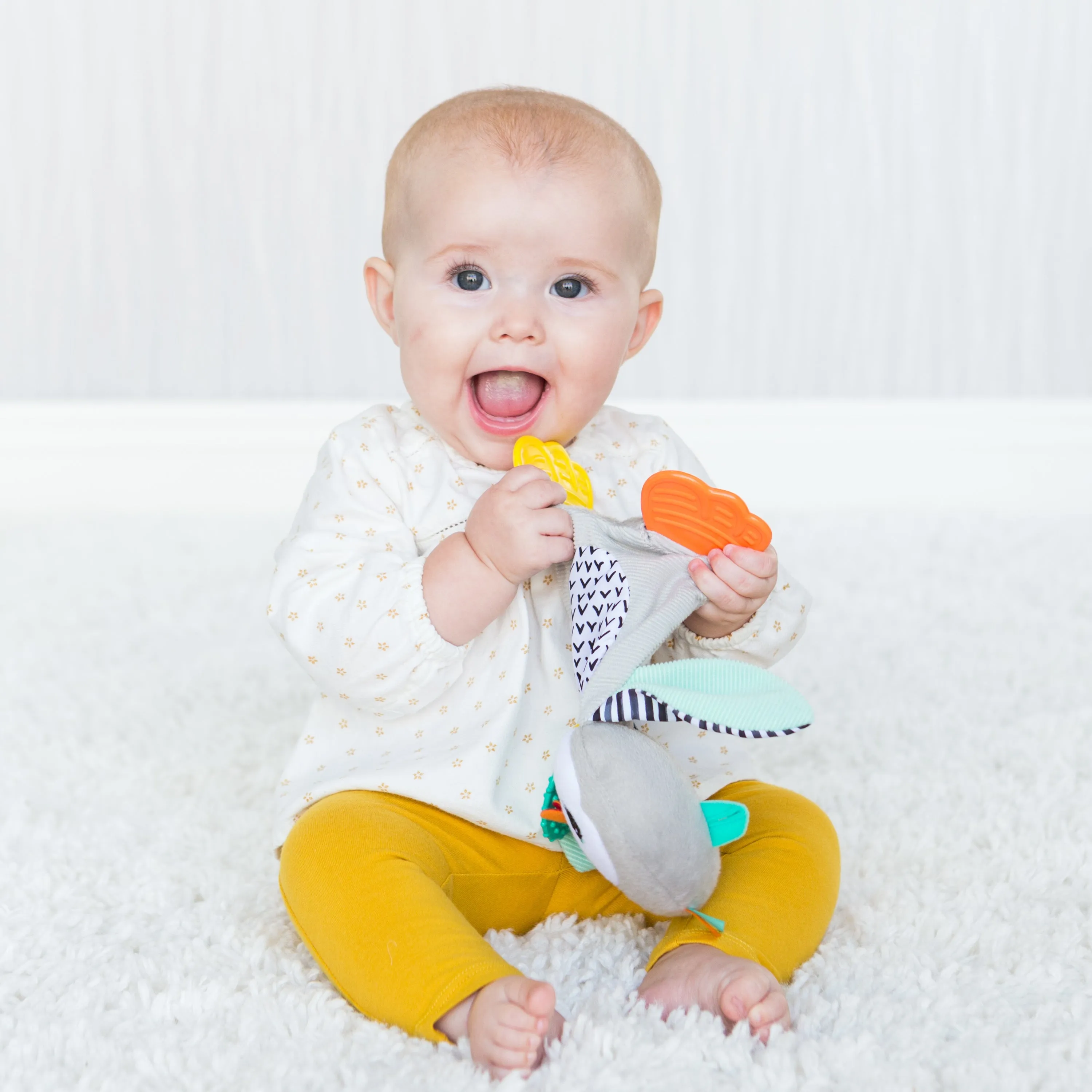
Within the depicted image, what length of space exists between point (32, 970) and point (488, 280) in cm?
51

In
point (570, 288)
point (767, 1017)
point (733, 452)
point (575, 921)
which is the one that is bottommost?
point (733, 452)

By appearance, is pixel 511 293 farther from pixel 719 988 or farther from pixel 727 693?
pixel 719 988

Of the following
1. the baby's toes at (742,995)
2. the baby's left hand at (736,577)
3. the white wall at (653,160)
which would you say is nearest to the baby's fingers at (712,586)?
the baby's left hand at (736,577)

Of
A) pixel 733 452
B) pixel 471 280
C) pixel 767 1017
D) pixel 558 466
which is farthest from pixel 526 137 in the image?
pixel 733 452

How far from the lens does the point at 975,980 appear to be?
27.4 inches

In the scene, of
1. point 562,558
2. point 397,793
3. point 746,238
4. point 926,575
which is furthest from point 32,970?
point 746,238

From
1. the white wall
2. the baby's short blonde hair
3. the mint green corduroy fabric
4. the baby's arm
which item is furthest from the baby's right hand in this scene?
the white wall

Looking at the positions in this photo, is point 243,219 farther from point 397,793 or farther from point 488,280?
point 397,793

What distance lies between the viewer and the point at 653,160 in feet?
7.17

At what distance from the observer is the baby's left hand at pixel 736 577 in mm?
765

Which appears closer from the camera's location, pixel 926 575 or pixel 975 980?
A: pixel 975 980

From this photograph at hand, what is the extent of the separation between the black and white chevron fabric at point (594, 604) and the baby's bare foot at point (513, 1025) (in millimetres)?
201

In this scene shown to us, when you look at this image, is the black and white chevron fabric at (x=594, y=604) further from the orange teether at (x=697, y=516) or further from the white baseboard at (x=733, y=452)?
the white baseboard at (x=733, y=452)

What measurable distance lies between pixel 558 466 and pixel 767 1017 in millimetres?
366
